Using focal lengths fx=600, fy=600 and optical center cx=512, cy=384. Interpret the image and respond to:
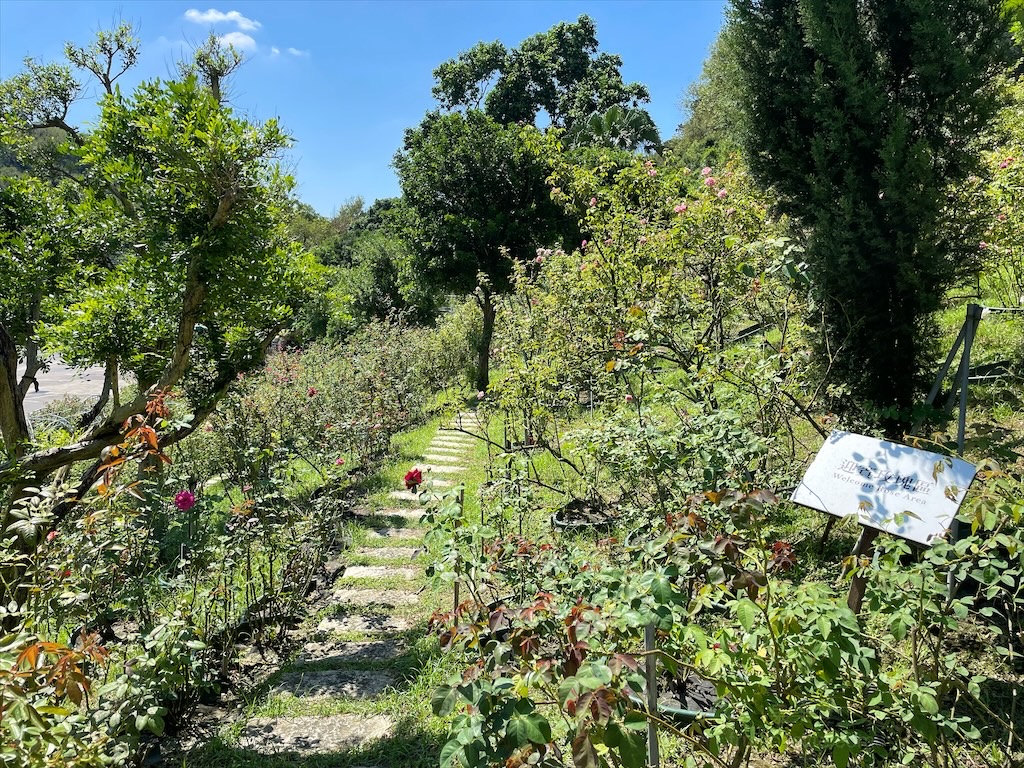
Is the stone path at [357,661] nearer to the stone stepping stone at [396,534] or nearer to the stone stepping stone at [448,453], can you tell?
the stone stepping stone at [396,534]

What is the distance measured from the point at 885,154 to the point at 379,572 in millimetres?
4405

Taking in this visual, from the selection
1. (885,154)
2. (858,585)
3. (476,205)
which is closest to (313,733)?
(858,585)

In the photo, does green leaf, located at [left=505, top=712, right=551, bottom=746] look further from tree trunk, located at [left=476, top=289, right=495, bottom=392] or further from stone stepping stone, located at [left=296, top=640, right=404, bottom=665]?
tree trunk, located at [left=476, top=289, right=495, bottom=392]

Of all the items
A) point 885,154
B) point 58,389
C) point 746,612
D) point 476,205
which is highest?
point 476,205

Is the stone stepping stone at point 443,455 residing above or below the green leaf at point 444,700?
below

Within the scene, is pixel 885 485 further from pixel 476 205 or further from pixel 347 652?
pixel 476 205

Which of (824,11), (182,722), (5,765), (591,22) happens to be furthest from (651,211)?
(591,22)

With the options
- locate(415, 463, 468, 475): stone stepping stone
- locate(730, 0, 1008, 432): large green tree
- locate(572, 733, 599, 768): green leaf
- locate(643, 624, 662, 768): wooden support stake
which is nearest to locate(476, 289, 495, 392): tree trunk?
locate(415, 463, 468, 475): stone stepping stone

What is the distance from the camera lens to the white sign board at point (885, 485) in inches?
83.0

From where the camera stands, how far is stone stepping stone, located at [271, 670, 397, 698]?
3.00 meters

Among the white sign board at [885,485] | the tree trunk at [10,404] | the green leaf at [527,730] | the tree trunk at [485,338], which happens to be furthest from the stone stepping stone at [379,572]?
the tree trunk at [485,338]

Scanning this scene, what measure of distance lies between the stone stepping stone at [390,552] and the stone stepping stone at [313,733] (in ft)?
6.65

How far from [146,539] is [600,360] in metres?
3.27

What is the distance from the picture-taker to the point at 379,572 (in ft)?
15.1
